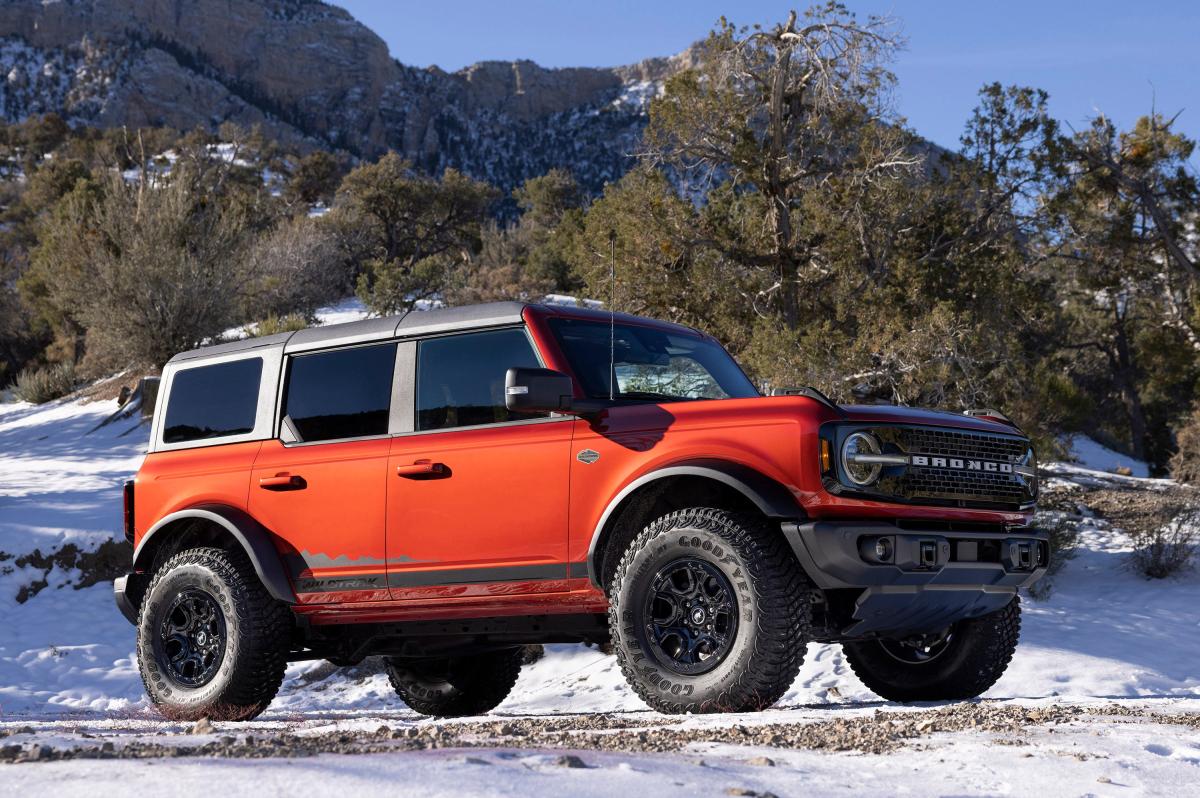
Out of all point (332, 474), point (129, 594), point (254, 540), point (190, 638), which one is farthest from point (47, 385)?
point (332, 474)

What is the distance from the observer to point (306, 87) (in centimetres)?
13462

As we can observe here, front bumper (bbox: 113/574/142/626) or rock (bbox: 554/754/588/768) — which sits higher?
→ rock (bbox: 554/754/588/768)

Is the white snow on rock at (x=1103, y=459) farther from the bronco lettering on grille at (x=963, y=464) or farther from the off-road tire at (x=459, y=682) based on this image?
the bronco lettering on grille at (x=963, y=464)

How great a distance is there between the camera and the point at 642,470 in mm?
5445

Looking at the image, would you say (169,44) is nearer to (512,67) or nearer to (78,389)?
(512,67)

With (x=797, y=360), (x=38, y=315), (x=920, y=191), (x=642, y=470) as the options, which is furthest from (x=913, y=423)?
(x=38, y=315)

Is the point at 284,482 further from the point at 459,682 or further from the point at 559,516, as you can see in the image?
the point at 459,682

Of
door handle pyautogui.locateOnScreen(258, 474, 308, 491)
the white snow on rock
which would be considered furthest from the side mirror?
the white snow on rock

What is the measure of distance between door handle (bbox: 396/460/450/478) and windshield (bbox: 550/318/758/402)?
0.81 m

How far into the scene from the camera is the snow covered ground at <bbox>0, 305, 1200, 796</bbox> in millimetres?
3342

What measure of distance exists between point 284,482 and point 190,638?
111 centimetres

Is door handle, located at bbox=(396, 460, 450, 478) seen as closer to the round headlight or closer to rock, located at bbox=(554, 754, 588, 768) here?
the round headlight

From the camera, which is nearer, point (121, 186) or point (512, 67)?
point (121, 186)

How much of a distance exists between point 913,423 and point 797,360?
33.7ft
